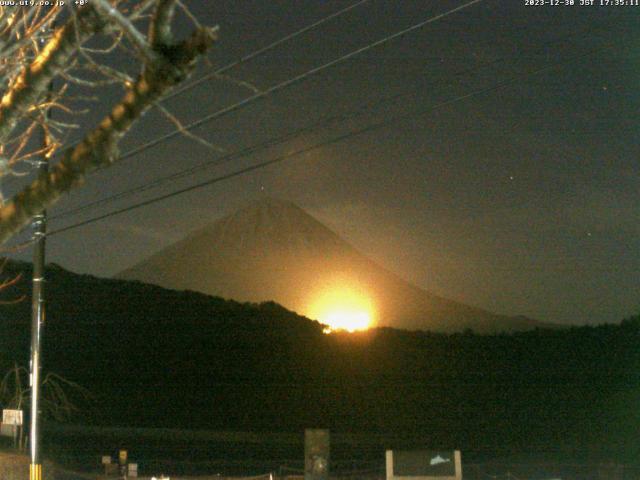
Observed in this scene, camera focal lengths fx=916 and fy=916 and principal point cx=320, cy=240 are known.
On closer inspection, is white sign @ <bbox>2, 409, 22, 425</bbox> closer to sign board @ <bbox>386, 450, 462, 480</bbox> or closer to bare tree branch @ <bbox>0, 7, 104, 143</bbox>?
sign board @ <bbox>386, 450, 462, 480</bbox>

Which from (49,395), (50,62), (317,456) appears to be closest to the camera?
(50,62)

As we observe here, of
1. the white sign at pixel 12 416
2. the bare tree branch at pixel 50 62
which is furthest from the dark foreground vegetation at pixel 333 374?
the bare tree branch at pixel 50 62

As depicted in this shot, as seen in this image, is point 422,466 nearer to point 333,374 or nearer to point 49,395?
point 49,395

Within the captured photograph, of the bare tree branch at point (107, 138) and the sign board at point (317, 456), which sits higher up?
the bare tree branch at point (107, 138)

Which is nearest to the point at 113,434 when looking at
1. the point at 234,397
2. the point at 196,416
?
the point at 196,416

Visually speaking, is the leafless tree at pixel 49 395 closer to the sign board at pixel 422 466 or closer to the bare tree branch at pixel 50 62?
the sign board at pixel 422 466

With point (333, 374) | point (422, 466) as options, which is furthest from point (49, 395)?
point (422, 466)

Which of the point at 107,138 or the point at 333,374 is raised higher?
the point at 107,138

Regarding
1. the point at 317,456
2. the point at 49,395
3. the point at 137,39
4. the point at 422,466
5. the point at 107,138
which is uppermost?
the point at 137,39
